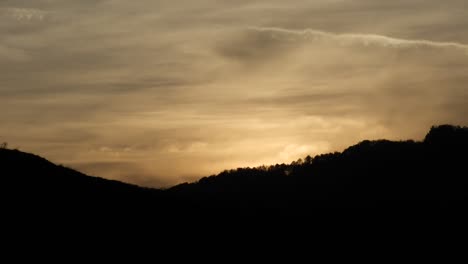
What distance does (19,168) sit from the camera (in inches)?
3457

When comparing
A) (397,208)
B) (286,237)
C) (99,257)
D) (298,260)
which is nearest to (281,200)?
(397,208)

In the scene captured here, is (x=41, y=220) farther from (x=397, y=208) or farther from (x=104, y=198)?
(x=397, y=208)

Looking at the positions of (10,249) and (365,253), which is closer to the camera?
(10,249)

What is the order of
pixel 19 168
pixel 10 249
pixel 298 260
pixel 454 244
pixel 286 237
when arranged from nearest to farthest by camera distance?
pixel 10 249 → pixel 19 168 → pixel 298 260 → pixel 286 237 → pixel 454 244

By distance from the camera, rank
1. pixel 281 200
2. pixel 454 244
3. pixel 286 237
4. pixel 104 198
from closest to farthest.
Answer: pixel 104 198, pixel 286 237, pixel 454 244, pixel 281 200

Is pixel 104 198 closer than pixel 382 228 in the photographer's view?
Yes

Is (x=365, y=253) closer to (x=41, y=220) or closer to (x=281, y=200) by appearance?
(x=281, y=200)

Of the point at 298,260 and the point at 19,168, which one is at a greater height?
the point at 19,168

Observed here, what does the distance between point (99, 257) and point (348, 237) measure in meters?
77.5

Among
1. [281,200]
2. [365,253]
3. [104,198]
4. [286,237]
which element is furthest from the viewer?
[281,200]

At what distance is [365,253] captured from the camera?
136625 mm

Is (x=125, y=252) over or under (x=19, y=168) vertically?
under

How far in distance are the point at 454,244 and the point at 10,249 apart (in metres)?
107

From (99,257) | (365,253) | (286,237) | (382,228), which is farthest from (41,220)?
(382,228)
